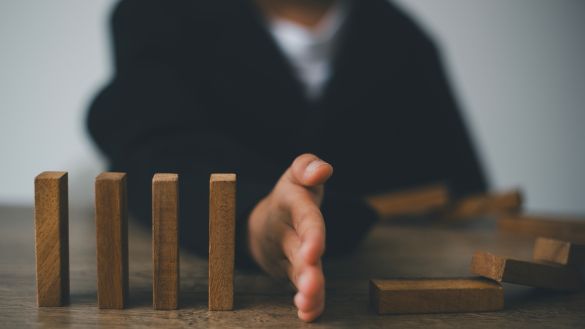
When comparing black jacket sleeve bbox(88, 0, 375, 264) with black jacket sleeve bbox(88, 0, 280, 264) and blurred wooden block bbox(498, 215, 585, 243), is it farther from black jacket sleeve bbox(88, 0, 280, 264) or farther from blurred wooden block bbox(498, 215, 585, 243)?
blurred wooden block bbox(498, 215, 585, 243)

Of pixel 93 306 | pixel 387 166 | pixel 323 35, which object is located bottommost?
pixel 93 306

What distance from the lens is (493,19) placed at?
3.13 m

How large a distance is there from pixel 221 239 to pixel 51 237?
19 cm

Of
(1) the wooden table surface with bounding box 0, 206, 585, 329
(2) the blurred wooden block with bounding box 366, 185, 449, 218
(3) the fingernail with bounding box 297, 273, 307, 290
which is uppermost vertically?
(2) the blurred wooden block with bounding box 366, 185, 449, 218

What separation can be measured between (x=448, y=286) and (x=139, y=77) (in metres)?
0.86

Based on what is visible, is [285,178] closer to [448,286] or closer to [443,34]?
[448,286]

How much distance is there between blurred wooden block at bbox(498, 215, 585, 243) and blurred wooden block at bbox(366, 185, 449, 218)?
0.14 m

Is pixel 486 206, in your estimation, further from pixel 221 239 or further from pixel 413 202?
pixel 221 239

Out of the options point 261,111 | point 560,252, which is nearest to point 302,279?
point 560,252

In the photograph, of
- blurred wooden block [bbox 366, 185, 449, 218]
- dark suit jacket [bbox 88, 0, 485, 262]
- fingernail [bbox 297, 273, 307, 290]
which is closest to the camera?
fingernail [bbox 297, 273, 307, 290]

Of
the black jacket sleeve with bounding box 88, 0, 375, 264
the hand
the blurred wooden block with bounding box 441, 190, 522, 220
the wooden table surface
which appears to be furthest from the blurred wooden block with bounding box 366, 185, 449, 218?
the hand

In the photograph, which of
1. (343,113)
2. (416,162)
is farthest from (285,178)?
Result: (416,162)

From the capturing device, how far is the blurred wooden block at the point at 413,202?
45.1 inches

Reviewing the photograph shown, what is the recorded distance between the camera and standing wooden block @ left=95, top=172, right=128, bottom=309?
1.91 feet
